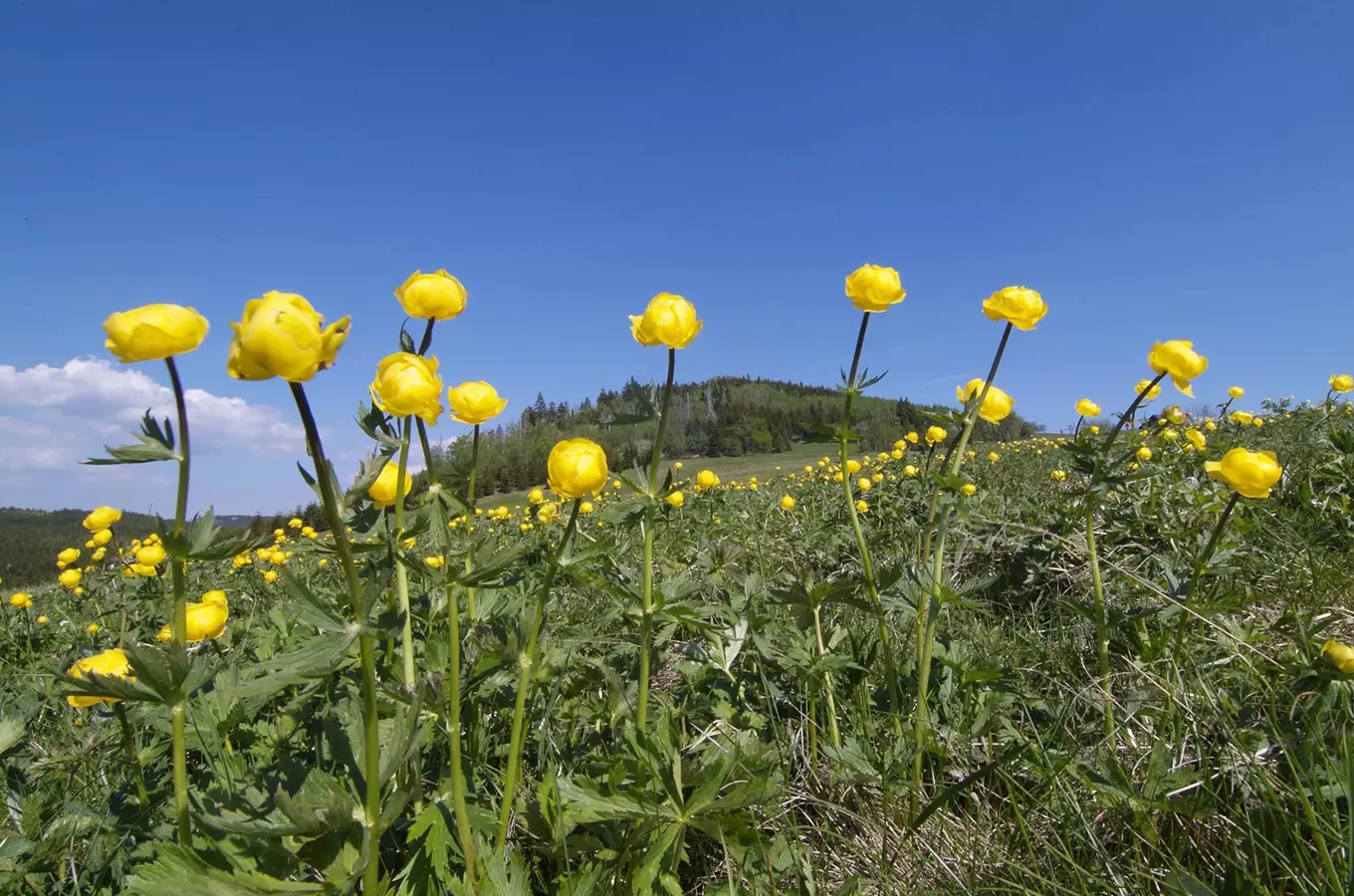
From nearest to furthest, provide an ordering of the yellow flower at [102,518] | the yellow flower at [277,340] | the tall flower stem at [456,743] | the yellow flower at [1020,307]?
the yellow flower at [277,340]
the tall flower stem at [456,743]
the yellow flower at [1020,307]
the yellow flower at [102,518]

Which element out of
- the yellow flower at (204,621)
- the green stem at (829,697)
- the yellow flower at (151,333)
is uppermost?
the yellow flower at (151,333)

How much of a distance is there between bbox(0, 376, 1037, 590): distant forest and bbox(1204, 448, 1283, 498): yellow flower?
0.74m

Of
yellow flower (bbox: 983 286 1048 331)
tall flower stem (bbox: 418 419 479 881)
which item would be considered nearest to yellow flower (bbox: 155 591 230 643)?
tall flower stem (bbox: 418 419 479 881)

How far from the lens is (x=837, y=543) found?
12.7 ft

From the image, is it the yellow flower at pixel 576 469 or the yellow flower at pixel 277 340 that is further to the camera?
the yellow flower at pixel 576 469

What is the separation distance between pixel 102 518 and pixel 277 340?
11.3 ft

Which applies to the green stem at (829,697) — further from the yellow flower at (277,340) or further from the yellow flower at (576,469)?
the yellow flower at (277,340)

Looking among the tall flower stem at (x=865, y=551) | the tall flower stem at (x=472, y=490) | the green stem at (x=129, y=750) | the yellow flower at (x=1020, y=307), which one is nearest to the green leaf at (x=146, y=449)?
the tall flower stem at (x=472, y=490)

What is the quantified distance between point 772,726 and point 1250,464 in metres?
1.40

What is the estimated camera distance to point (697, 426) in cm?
6844

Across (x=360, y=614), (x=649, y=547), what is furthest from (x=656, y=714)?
(x=360, y=614)

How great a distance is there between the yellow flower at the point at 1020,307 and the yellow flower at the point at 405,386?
1392mm

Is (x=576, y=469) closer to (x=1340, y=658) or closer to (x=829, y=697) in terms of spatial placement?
(x=829, y=697)

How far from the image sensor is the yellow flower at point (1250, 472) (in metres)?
1.72
